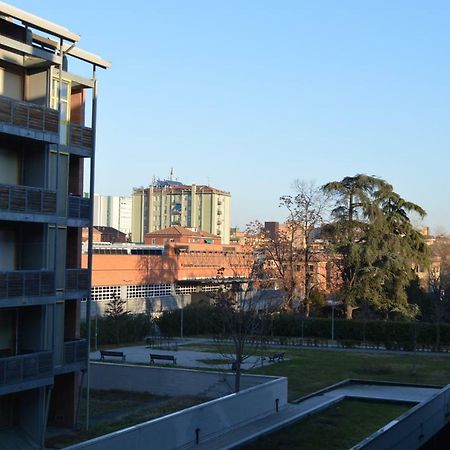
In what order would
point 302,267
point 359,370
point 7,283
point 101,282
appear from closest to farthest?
point 7,283 < point 359,370 < point 101,282 < point 302,267

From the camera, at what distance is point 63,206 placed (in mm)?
19359

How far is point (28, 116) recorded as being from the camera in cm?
1712

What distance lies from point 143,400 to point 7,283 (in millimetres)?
9449

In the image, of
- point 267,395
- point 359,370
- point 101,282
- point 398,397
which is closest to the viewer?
point 267,395

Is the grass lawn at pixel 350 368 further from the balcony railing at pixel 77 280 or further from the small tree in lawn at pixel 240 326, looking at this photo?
the balcony railing at pixel 77 280

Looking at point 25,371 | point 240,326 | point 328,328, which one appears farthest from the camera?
point 328,328

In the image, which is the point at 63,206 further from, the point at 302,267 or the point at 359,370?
the point at 302,267

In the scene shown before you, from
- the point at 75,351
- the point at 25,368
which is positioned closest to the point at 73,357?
the point at 75,351

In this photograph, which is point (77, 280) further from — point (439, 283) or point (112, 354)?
point (439, 283)

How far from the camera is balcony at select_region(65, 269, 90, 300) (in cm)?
1977

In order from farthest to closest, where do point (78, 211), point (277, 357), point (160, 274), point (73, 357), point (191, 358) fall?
point (160, 274) → point (191, 358) → point (277, 357) → point (78, 211) → point (73, 357)

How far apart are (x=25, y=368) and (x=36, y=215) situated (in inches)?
141

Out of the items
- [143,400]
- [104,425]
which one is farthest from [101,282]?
[104,425]

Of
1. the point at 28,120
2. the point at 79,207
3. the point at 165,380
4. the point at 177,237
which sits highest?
the point at 177,237
